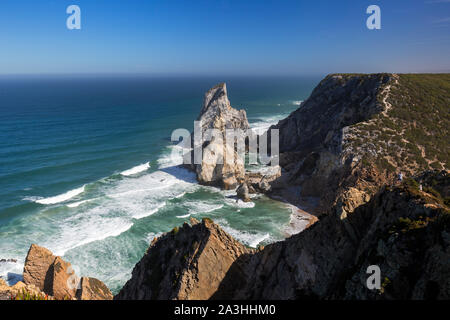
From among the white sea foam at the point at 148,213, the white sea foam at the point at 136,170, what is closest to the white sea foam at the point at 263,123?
the white sea foam at the point at 136,170

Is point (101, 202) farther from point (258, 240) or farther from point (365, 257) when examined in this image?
point (365, 257)

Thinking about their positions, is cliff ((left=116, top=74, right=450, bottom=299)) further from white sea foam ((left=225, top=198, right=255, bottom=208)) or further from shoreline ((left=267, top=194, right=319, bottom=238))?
white sea foam ((left=225, top=198, right=255, bottom=208))

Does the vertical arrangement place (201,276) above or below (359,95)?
below

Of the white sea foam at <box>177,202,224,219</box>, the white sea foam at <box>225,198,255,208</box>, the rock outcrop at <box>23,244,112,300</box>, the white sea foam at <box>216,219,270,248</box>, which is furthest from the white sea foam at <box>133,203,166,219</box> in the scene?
the rock outcrop at <box>23,244,112,300</box>

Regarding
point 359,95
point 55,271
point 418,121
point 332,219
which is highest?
point 359,95
